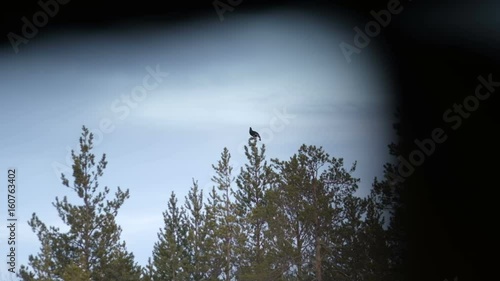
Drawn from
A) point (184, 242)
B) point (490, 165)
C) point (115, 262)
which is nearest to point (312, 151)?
point (115, 262)

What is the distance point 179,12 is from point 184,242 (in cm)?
987

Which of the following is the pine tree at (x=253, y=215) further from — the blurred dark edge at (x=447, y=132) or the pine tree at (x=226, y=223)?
the blurred dark edge at (x=447, y=132)

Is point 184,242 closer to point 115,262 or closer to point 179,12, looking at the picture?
point 115,262

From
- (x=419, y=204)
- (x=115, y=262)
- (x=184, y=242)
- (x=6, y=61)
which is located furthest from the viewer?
(x=184, y=242)

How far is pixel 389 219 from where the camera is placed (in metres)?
1.22

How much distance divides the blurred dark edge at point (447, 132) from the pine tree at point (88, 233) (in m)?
7.76
